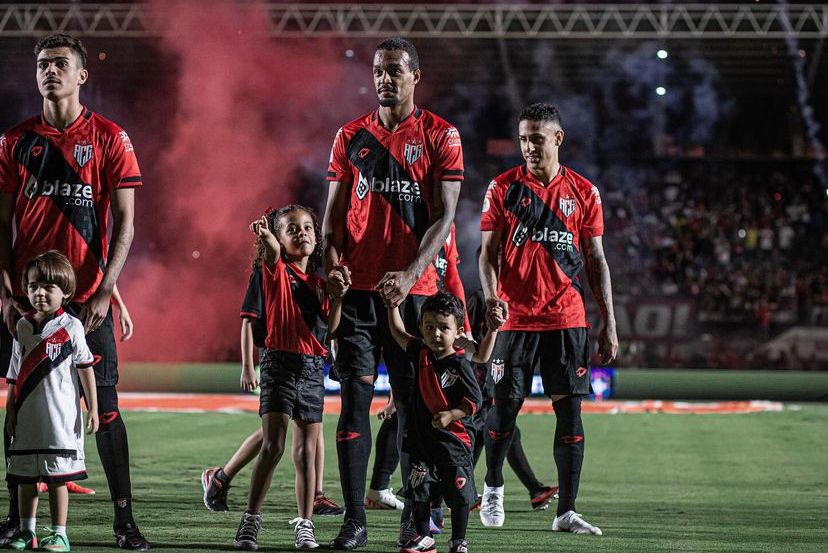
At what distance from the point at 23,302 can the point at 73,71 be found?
116cm

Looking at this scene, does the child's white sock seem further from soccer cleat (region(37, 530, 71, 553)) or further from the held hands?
the held hands

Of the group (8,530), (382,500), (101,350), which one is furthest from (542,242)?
(8,530)

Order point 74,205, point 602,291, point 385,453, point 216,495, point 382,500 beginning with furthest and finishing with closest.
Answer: point 385,453 < point 382,500 < point 216,495 < point 602,291 < point 74,205

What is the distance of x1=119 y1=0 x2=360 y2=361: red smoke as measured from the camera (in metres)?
27.9

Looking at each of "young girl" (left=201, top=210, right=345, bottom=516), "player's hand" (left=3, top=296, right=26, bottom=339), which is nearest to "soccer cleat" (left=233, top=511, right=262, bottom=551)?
"young girl" (left=201, top=210, right=345, bottom=516)

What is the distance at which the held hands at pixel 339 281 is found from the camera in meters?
5.89

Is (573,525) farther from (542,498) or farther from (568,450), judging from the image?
(542,498)

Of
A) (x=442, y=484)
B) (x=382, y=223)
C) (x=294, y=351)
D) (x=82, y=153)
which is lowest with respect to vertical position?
(x=442, y=484)

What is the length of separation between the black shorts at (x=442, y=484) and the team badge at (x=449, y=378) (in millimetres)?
390

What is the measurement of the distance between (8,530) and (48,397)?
77 centimetres

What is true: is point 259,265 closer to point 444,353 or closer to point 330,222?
point 330,222

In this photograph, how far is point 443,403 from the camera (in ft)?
18.9

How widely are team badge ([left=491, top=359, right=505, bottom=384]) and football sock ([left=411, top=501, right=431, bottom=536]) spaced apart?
1.50 m

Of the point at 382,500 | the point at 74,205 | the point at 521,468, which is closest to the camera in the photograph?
the point at 74,205
